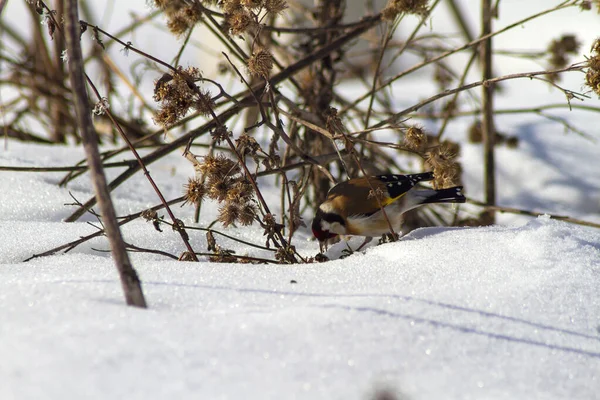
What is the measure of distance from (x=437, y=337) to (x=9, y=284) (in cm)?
98

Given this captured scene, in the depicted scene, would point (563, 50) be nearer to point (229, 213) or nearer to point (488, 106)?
point (488, 106)

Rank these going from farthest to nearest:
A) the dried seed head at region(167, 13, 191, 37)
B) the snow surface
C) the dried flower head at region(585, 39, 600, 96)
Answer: the dried seed head at region(167, 13, 191, 37) → the dried flower head at region(585, 39, 600, 96) → the snow surface

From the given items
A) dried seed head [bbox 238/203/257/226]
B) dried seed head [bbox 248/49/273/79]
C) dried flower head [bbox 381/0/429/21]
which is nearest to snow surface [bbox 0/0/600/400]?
dried seed head [bbox 238/203/257/226]

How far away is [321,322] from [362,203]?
1.39 metres

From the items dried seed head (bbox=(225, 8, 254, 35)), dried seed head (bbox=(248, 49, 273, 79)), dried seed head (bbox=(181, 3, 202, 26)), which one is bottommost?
dried seed head (bbox=(248, 49, 273, 79))

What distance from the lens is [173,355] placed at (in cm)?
124

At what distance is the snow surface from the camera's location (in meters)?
1.19

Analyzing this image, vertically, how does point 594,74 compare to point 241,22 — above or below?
below

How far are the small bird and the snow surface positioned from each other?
416mm

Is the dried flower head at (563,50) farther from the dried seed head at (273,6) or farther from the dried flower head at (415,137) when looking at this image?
the dried seed head at (273,6)

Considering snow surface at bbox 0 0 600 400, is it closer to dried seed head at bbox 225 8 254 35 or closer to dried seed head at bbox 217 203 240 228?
dried seed head at bbox 217 203 240 228

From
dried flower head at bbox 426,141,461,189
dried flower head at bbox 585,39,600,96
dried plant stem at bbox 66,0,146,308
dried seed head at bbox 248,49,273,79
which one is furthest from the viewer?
dried flower head at bbox 426,141,461,189

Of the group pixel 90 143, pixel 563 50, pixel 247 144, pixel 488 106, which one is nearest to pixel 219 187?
pixel 247 144

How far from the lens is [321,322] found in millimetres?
1406
